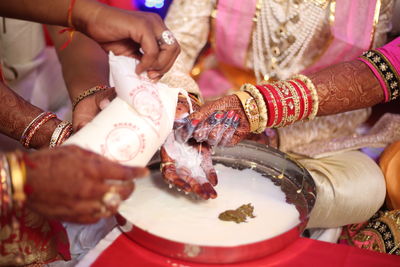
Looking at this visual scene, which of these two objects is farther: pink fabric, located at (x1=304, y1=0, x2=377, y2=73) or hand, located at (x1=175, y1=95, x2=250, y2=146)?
pink fabric, located at (x1=304, y1=0, x2=377, y2=73)

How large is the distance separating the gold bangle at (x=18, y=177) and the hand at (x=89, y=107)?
354 mm

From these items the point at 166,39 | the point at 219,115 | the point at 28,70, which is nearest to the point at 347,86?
the point at 219,115

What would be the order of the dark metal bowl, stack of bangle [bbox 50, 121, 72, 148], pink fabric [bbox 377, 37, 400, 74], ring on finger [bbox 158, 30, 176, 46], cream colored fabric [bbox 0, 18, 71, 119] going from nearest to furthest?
the dark metal bowl → ring on finger [bbox 158, 30, 176, 46] → stack of bangle [bbox 50, 121, 72, 148] → pink fabric [bbox 377, 37, 400, 74] → cream colored fabric [bbox 0, 18, 71, 119]

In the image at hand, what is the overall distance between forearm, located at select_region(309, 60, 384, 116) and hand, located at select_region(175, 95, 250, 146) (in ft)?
0.91

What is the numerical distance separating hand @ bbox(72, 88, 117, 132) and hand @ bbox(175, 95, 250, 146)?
219mm

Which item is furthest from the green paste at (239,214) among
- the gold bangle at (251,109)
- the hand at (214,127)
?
the gold bangle at (251,109)

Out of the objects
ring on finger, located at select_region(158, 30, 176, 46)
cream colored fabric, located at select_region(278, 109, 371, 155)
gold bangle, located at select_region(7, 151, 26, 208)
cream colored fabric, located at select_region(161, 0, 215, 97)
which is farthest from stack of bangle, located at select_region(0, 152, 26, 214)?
cream colored fabric, located at select_region(278, 109, 371, 155)

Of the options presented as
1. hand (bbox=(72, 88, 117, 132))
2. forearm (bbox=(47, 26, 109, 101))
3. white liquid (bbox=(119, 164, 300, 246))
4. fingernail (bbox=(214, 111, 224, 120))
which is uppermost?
fingernail (bbox=(214, 111, 224, 120))

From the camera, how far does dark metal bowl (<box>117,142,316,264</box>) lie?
2.74 ft

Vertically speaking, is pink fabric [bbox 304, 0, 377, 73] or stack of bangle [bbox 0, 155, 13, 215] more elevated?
pink fabric [bbox 304, 0, 377, 73]

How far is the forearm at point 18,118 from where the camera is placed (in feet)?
4.02

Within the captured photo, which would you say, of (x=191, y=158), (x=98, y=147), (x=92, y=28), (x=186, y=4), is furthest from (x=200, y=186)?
(x=186, y=4)

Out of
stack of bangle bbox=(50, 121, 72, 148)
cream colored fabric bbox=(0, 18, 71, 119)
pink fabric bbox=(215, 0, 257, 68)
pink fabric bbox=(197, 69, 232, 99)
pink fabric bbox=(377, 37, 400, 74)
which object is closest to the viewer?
stack of bangle bbox=(50, 121, 72, 148)

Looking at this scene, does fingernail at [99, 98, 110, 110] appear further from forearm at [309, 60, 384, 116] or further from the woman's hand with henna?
forearm at [309, 60, 384, 116]
